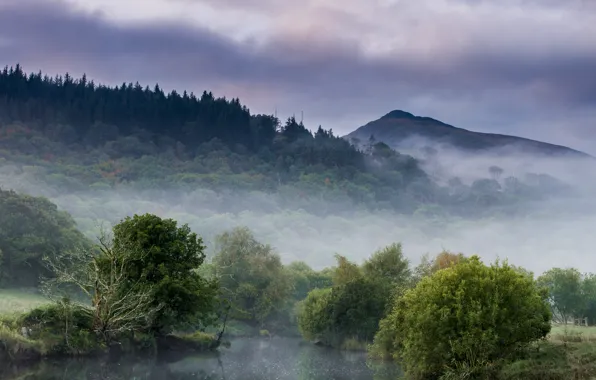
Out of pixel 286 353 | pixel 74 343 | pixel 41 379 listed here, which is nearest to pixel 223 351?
pixel 286 353

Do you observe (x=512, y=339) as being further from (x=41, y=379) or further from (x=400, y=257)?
(x=400, y=257)

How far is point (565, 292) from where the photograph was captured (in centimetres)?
9594

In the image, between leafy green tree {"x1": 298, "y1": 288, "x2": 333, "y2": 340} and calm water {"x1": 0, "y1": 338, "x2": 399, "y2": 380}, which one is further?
leafy green tree {"x1": 298, "y1": 288, "x2": 333, "y2": 340}

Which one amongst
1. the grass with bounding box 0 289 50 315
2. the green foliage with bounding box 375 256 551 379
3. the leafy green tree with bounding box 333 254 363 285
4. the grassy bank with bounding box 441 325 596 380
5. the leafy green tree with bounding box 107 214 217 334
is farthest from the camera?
the leafy green tree with bounding box 333 254 363 285

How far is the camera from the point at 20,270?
10831 cm

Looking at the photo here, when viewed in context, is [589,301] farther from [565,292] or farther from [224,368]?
[224,368]

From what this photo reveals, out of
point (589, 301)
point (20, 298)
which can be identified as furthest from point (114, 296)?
point (589, 301)

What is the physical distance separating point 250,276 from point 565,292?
150ft

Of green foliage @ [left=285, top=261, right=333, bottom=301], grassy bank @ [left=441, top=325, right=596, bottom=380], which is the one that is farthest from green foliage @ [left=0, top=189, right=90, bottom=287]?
grassy bank @ [left=441, top=325, right=596, bottom=380]

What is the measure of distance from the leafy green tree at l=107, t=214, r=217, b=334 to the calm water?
447 centimetres

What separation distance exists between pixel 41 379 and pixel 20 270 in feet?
220

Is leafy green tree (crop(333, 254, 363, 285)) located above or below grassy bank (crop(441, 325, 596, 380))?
above

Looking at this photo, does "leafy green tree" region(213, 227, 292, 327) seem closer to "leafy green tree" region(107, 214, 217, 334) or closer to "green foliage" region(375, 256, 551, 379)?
"leafy green tree" region(107, 214, 217, 334)

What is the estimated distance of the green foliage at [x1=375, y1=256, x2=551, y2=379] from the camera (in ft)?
137
